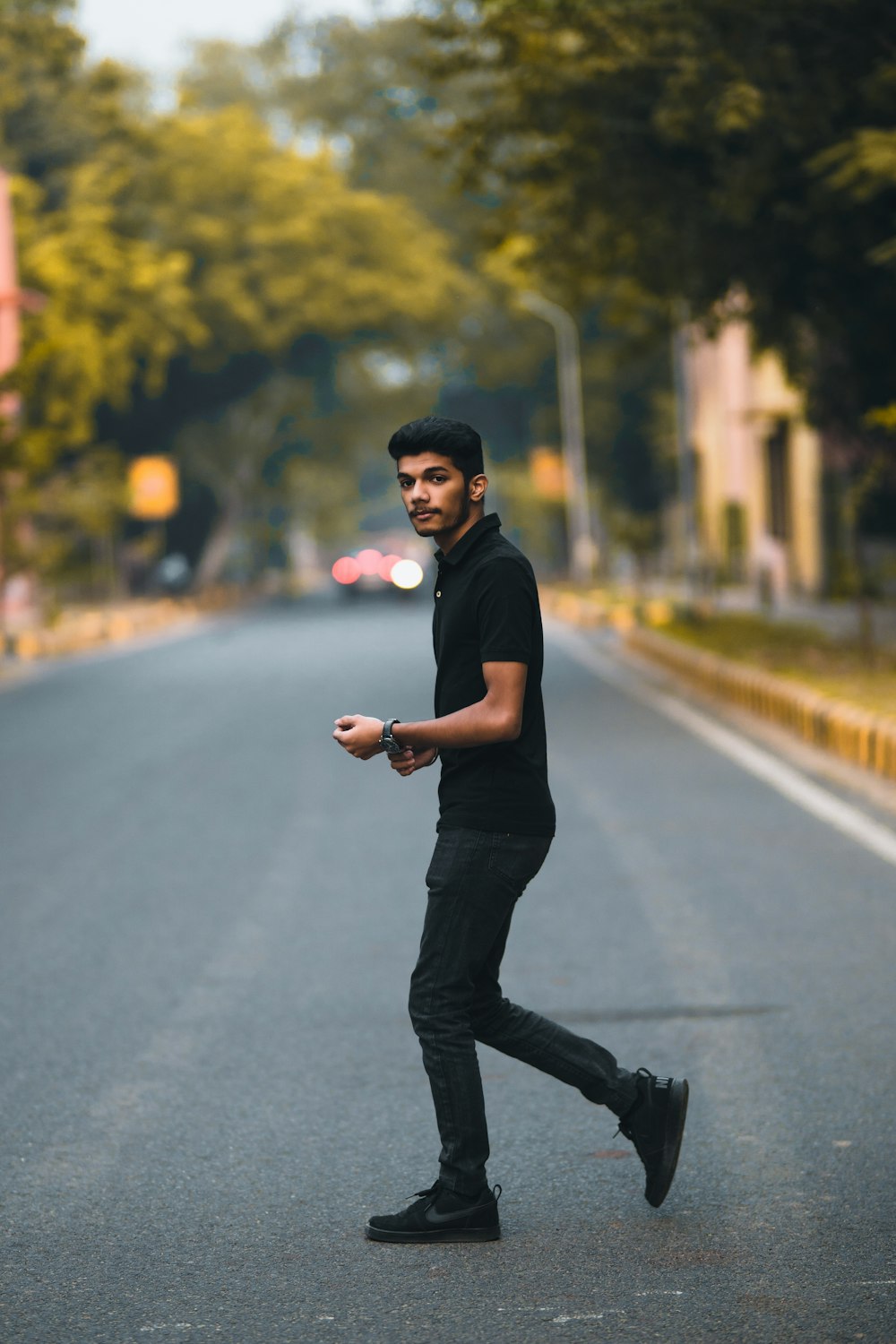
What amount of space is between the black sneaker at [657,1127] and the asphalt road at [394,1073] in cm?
9

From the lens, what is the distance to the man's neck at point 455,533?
4.48 meters

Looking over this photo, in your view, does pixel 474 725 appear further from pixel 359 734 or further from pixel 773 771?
pixel 773 771

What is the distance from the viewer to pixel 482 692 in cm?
445

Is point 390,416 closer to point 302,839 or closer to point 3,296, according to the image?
point 3,296

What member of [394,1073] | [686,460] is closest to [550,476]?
[686,460]

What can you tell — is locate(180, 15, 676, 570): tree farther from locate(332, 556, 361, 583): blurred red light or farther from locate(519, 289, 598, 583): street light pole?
locate(332, 556, 361, 583): blurred red light

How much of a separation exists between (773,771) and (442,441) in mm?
8945

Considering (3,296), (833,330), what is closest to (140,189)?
(3,296)

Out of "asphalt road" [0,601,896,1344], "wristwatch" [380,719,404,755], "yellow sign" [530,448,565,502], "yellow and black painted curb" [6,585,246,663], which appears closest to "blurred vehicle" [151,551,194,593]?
"yellow and black painted curb" [6,585,246,663]

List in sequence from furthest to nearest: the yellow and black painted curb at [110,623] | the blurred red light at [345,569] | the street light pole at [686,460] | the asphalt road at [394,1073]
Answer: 1. the yellow and black painted curb at [110,623]
2. the street light pole at [686,460]
3. the blurred red light at [345,569]
4. the asphalt road at [394,1073]

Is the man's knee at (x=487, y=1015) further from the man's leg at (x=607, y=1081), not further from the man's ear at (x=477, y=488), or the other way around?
the man's ear at (x=477, y=488)

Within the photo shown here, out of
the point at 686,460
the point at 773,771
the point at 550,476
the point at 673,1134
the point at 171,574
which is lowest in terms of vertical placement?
the point at 171,574

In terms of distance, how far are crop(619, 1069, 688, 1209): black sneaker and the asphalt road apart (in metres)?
0.09

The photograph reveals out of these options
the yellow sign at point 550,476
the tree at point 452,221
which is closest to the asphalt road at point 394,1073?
the yellow sign at point 550,476
